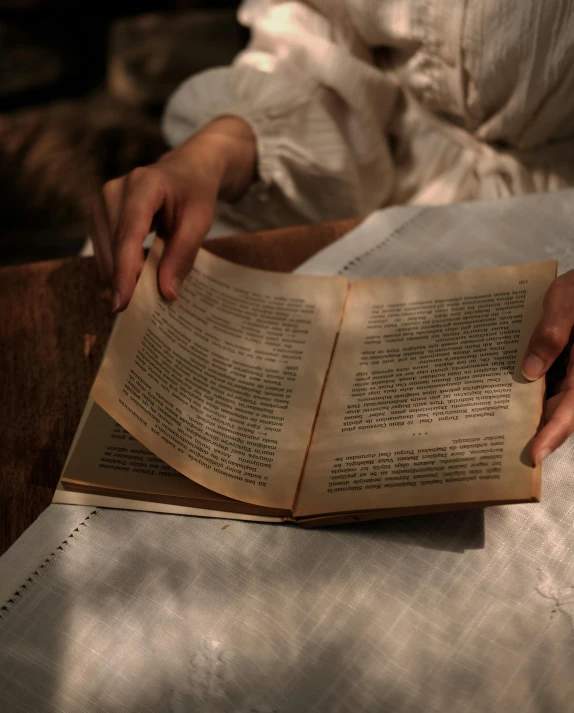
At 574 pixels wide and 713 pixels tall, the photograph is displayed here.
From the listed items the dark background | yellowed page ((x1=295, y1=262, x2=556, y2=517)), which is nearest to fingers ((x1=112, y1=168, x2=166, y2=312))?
yellowed page ((x1=295, y1=262, x2=556, y2=517))

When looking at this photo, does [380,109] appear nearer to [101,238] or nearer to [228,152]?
[228,152]

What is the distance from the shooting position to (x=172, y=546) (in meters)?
0.41

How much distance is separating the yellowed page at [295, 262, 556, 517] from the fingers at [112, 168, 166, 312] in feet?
0.50

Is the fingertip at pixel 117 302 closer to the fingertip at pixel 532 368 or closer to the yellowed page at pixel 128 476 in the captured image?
the yellowed page at pixel 128 476

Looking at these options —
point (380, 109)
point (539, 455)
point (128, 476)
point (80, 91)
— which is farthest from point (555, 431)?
point (80, 91)

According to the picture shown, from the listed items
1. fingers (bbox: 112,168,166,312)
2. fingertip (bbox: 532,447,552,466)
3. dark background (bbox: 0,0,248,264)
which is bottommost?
dark background (bbox: 0,0,248,264)

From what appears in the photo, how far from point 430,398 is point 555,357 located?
78mm

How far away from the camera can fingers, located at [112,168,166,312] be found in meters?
0.48

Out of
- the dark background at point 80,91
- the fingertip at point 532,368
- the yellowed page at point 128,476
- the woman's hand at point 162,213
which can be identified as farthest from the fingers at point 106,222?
the dark background at point 80,91

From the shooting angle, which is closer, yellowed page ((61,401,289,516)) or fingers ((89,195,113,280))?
yellowed page ((61,401,289,516))

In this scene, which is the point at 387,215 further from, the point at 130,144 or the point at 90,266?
the point at 130,144

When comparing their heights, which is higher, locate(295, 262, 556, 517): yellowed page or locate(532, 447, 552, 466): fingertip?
locate(532, 447, 552, 466): fingertip

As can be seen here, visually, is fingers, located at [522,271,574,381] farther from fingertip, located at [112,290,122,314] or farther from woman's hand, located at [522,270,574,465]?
fingertip, located at [112,290,122,314]

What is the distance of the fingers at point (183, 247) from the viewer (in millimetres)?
497
